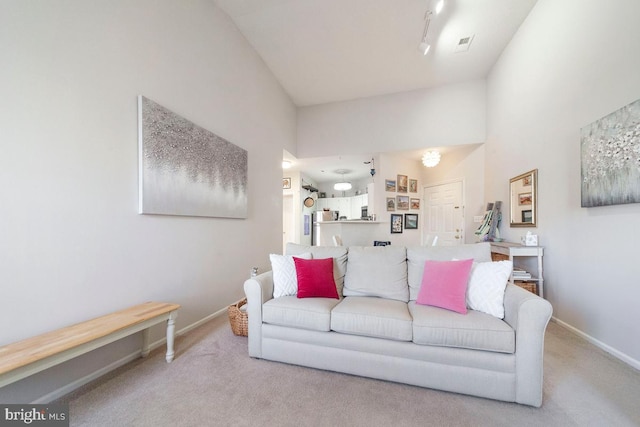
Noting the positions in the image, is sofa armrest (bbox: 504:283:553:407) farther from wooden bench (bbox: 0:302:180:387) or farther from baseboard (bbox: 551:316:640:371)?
wooden bench (bbox: 0:302:180:387)

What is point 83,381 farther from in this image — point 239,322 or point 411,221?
point 411,221

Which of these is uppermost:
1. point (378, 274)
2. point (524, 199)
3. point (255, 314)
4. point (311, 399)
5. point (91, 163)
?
point (91, 163)

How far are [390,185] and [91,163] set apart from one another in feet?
14.9

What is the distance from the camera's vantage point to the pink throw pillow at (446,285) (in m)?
1.67

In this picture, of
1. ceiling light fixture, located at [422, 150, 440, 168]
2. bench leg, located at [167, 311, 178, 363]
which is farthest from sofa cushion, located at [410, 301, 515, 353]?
ceiling light fixture, located at [422, 150, 440, 168]

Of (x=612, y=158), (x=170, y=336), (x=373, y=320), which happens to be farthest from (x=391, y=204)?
(x=170, y=336)

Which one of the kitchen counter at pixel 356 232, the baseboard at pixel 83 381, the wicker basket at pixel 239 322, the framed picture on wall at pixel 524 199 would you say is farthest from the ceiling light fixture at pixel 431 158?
the baseboard at pixel 83 381

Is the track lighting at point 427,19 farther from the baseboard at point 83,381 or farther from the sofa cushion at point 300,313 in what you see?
the baseboard at point 83,381

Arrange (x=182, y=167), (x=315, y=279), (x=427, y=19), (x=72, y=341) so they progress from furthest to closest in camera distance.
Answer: (x=427, y=19) < (x=182, y=167) < (x=315, y=279) < (x=72, y=341)

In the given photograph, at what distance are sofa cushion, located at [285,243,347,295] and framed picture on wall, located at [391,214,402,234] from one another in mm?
2915

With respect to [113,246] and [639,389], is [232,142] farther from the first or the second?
[639,389]

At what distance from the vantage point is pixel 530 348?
1341mm

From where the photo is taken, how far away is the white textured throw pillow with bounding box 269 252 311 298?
2.04 meters

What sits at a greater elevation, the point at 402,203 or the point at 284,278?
the point at 402,203
